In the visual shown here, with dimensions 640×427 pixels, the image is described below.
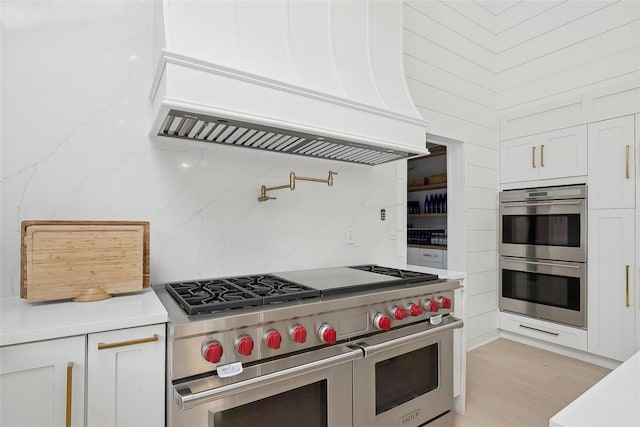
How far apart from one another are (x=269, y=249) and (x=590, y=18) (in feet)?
11.0

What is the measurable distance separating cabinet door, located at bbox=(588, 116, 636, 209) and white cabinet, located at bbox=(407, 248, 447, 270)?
5.39ft

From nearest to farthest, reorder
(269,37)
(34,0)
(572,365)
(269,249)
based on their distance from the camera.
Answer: (34,0), (269,37), (269,249), (572,365)

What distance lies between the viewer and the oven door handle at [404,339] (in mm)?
1502

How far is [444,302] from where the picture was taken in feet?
6.17

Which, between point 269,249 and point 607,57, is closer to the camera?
point 269,249

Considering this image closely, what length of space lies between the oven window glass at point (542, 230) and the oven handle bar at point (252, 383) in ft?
8.01

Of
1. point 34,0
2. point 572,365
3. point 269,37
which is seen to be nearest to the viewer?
point 34,0

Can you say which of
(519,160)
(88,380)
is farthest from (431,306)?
(519,160)

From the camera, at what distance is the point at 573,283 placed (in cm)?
293

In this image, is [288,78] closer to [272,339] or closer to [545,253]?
[272,339]

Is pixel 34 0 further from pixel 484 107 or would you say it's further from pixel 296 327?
pixel 484 107

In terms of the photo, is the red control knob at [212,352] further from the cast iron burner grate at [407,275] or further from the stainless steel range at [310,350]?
the cast iron burner grate at [407,275]

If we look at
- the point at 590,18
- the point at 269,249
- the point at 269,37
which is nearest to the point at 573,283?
the point at 590,18

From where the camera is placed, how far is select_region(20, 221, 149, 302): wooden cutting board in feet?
4.02
